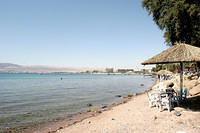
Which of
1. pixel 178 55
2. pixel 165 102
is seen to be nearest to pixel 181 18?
pixel 178 55

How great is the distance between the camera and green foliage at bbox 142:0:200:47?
1366cm

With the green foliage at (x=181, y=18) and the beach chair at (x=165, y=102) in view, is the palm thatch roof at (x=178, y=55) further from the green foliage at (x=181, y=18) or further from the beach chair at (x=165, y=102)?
the green foliage at (x=181, y=18)

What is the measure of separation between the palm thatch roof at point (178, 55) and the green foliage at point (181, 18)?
7.65m

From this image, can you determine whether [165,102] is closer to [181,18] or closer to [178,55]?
[178,55]

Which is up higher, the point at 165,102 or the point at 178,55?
the point at 178,55

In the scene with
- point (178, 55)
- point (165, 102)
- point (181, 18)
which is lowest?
point (165, 102)

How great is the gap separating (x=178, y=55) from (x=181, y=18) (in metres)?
8.88

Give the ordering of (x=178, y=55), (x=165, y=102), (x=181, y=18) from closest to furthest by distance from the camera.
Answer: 1. (x=178, y=55)
2. (x=165, y=102)
3. (x=181, y=18)

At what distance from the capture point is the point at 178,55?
7211mm

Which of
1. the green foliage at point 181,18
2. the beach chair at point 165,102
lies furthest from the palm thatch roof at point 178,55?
the green foliage at point 181,18

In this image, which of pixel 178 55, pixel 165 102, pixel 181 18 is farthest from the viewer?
pixel 181 18

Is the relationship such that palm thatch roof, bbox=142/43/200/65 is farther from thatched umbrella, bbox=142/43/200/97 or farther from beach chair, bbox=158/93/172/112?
beach chair, bbox=158/93/172/112

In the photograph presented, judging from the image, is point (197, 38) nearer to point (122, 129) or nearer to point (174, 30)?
point (174, 30)

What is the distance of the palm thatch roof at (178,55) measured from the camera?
681 cm
